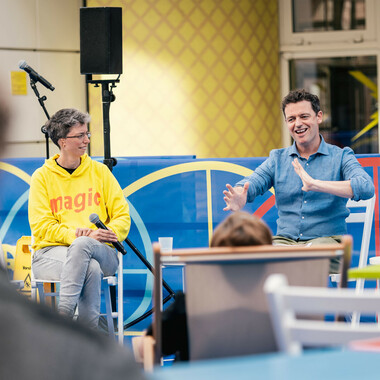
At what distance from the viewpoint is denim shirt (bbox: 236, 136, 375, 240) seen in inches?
137

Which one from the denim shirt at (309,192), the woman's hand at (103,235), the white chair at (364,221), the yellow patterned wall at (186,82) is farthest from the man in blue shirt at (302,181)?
the yellow patterned wall at (186,82)

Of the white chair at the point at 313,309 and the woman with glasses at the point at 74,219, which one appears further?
the woman with glasses at the point at 74,219

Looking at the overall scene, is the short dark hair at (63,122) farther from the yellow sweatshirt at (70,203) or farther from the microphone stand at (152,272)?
the microphone stand at (152,272)

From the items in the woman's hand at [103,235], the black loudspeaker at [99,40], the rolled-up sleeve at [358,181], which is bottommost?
the woman's hand at [103,235]

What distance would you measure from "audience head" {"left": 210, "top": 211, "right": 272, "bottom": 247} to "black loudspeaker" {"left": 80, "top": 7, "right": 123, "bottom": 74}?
9.17 feet

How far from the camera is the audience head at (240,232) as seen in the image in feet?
6.19

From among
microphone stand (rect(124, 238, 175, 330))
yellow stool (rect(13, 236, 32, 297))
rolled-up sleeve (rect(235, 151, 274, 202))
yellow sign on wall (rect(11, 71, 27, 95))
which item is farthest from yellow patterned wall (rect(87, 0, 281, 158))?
rolled-up sleeve (rect(235, 151, 274, 202))

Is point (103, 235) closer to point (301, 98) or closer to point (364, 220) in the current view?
point (301, 98)

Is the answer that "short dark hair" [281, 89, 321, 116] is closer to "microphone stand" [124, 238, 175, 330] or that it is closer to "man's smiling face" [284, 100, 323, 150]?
"man's smiling face" [284, 100, 323, 150]

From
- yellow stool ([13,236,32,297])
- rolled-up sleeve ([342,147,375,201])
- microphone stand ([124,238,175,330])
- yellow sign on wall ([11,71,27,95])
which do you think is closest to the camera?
rolled-up sleeve ([342,147,375,201])

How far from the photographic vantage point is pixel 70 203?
378 centimetres

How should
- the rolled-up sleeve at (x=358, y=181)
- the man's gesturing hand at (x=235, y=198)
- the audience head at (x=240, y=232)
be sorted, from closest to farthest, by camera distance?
the audience head at (x=240, y=232)
the rolled-up sleeve at (x=358, y=181)
the man's gesturing hand at (x=235, y=198)

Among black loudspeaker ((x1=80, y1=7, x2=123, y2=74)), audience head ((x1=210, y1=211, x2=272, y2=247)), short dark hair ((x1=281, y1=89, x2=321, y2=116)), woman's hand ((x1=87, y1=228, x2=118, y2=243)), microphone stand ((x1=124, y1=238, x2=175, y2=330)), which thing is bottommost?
microphone stand ((x1=124, y1=238, x2=175, y2=330))

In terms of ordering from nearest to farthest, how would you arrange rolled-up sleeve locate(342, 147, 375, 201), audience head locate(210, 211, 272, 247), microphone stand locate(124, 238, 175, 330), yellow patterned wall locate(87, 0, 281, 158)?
audience head locate(210, 211, 272, 247)
rolled-up sleeve locate(342, 147, 375, 201)
microphone stand locate(124, 238, 175, 330)
yellow patterned wall locate(87, 0, 281, 158)
